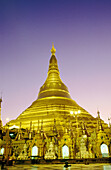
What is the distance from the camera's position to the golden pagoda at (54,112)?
34.9 metres

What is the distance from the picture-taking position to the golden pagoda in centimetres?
3493

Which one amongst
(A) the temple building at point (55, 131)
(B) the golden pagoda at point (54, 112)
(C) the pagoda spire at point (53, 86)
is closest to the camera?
(A) the temple building at point (55, 131)

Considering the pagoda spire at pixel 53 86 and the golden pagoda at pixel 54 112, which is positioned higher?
the pagoda spire at pixel 53 86

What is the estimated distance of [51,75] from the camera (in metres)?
55.1

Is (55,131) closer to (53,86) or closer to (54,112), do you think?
(54,112)

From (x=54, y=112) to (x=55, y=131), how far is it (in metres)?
10.1

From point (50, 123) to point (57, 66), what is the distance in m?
28.4

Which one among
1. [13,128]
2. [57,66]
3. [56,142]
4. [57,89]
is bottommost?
[56,142]

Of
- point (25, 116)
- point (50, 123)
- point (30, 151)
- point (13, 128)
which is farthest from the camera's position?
point (25, 116)

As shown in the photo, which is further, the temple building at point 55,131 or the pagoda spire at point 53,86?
the pagoda spire at point 53,86

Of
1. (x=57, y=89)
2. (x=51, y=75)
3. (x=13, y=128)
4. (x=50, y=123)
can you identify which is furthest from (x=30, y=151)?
(x=51, y=75)

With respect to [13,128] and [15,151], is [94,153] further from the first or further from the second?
[13,128]

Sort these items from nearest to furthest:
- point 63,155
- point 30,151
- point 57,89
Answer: point 63,155, point 30,151, point 57,89

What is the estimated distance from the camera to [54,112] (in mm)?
38719
